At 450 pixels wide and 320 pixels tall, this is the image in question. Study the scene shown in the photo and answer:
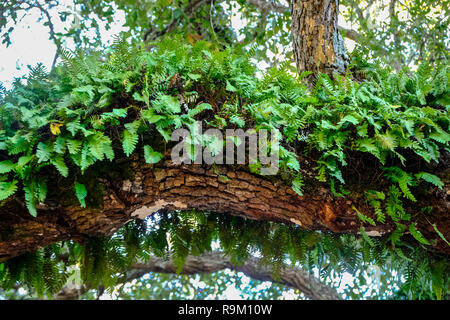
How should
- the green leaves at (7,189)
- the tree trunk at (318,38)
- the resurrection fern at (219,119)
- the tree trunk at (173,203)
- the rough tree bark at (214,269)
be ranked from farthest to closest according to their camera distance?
the rough tree bark at (214,269) < the tree trunk at (318,38) < the tree trunk at (173,203) < the resurrection fern at (219,119) < the green leaves at (7,189)

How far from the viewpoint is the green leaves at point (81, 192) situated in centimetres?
179

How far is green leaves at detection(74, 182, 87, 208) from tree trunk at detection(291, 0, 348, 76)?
1681mm

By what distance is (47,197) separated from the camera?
1.90 meters

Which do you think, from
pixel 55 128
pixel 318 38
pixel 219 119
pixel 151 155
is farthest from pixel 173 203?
pixel 318 38

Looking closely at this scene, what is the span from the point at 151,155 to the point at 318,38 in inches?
63.3

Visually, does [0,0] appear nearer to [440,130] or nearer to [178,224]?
[178,224]

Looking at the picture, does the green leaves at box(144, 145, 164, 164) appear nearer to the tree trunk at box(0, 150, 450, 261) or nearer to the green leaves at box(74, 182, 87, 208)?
the tree trunk at box(0, 150, 450, 261)

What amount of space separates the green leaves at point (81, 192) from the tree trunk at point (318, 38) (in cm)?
168

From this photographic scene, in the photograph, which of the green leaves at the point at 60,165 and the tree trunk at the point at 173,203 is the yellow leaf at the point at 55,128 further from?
the tree trunk at the point at 173,203

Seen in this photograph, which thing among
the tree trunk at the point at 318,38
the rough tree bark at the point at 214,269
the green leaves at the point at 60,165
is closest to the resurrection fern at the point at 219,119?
the green leaves at the point at 60,165

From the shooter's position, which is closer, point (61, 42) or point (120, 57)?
point (120, 57)

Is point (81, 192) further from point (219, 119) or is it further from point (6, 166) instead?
point (219, 119)
